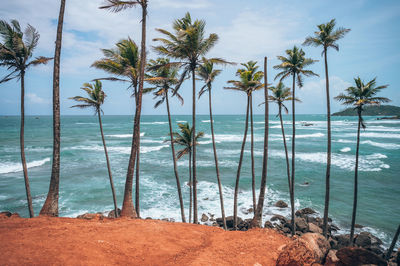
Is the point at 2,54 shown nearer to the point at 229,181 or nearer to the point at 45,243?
the point at 45,243

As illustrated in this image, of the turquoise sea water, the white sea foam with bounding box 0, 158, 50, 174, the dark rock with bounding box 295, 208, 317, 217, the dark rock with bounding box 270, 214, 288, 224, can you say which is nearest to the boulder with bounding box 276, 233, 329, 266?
the dark rock with bounding box 270, 214, 288, 224

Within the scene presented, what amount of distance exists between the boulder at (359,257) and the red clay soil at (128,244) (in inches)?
68.3

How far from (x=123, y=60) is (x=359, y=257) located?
41.3 ft

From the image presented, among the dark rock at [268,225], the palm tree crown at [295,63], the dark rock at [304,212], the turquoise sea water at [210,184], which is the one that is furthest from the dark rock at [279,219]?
the palm tree crown at [295,63]

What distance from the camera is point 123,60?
11.4m

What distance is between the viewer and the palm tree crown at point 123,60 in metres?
11.3

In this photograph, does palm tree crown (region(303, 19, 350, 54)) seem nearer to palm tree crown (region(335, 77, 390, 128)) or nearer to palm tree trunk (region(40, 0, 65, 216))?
palm tree crown (region(335, 77, 390, 128))

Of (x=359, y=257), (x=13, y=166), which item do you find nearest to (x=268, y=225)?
(x=359, y=257)

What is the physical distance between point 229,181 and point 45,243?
24.8 meters

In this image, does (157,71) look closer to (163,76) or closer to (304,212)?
(163,76)

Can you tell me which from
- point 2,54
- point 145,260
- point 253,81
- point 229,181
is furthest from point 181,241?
point 229,181

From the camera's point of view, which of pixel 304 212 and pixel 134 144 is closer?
pixel 134 144

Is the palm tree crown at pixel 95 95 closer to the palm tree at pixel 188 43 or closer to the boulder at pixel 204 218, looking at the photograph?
the palm tree at pixel 188 43

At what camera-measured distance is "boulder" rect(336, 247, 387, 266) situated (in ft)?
18.8
